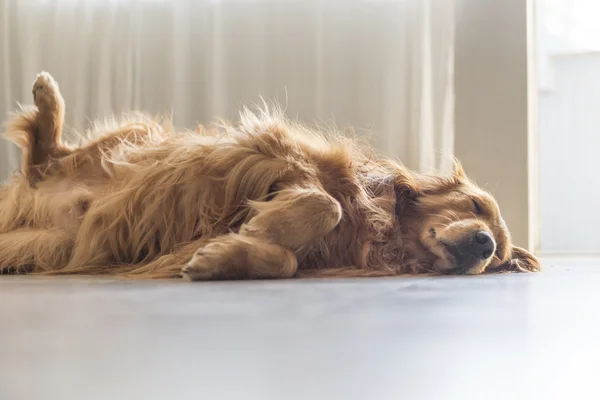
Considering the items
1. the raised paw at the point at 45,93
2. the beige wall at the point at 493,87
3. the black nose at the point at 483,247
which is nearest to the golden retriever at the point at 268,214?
the black nose at the point at 483,247

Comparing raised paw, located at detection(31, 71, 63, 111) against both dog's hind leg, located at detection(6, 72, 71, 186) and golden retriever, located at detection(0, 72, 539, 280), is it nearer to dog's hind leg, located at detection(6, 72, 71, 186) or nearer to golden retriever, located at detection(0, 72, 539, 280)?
dog's hind leg, located at detection(6, 72, 71, 186)

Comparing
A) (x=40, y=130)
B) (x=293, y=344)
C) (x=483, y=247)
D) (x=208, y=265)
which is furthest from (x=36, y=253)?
(x=293, y=344)

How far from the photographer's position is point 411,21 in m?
3.28

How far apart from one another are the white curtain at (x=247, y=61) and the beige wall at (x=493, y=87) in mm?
66

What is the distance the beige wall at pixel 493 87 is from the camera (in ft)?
10.7

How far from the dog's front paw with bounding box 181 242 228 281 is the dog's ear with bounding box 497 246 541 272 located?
81 centimetres

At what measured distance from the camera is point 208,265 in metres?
1.37

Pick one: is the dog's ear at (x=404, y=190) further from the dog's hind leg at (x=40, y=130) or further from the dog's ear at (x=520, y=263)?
the dog's hind leg at (x=40, y=130)

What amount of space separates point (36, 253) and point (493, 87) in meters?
2.30

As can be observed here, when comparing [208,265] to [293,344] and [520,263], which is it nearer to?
[293,344]

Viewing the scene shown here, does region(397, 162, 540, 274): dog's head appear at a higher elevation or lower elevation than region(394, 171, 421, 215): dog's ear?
lower

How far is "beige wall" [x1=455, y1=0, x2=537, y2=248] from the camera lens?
10.7 ft

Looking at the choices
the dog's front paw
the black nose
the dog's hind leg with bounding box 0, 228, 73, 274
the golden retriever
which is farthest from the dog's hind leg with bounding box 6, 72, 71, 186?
the black nose

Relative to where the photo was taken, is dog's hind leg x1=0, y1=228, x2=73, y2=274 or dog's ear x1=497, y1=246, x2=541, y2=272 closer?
dog's hind leg x1=0, y1=228, x2=73, y2=274
